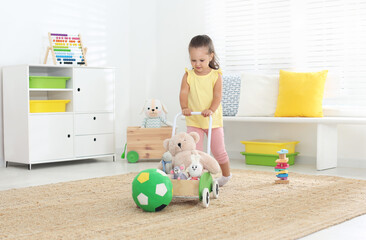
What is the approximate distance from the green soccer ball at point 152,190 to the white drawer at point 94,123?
6.70ft

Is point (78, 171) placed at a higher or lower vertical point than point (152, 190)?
lower

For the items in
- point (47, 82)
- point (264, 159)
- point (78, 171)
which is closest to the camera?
point (78, 171)

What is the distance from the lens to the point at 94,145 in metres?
4.28

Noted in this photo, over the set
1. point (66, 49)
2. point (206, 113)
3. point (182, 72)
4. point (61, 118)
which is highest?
point (66, 49)

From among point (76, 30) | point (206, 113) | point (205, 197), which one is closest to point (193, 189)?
point (205, 197)

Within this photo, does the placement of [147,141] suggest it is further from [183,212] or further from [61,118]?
[183,212]

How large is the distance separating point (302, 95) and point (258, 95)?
0.45 meters

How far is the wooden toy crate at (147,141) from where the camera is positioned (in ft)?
14.2

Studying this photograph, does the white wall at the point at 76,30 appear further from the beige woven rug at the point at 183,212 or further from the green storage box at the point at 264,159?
the beige woven rug at the point at 183,212

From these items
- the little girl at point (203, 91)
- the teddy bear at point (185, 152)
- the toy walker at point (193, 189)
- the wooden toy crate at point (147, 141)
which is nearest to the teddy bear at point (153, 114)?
the wooden toy crate at point (147, 141)

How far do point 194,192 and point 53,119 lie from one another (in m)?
2.00

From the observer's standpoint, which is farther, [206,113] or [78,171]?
[78,171]

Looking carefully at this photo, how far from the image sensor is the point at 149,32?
17.0 feet

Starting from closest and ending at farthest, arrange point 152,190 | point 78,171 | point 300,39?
1. point 152,190
2. point 78,171
3. point 300,39
